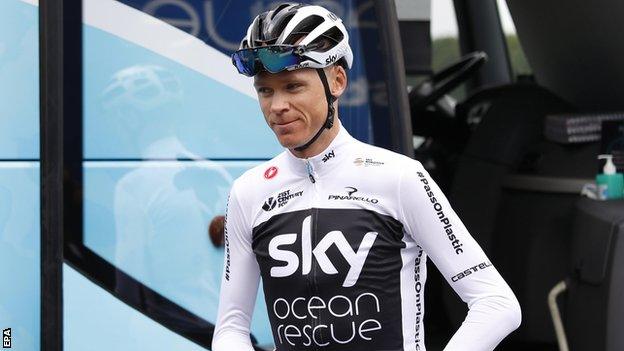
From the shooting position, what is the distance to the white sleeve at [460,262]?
79.5 inches

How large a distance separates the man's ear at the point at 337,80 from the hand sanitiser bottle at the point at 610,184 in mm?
2384

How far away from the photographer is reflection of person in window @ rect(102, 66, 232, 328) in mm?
3172

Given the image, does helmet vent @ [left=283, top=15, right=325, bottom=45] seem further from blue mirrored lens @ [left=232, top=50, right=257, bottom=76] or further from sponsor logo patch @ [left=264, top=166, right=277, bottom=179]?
sponsor logo patch @ [left=264, top=166, right=277, bottom=179]

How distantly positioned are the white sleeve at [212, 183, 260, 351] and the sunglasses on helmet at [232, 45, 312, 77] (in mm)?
287

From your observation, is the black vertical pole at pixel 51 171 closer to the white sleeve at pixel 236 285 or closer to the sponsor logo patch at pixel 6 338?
the sponsor logo patch at pixel 6 338

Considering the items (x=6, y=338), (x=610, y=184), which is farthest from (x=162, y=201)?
(x=610, y=184)

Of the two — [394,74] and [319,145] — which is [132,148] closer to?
[394,74]

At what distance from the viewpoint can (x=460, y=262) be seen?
81.3 inches

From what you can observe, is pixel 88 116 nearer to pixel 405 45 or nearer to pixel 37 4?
pixel 37 4

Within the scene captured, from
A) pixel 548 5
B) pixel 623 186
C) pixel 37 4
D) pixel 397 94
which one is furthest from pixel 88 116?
pixel 548 5

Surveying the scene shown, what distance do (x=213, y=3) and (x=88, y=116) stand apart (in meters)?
0.49

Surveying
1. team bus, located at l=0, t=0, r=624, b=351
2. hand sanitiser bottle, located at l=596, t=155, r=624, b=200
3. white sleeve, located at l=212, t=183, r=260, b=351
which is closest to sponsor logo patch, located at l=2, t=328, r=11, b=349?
team bus, located at l=0, t=0, r=624, b=351

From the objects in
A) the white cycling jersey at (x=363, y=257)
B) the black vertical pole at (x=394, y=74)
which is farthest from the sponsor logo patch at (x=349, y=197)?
the black vertical pole at (x=394, y=74)

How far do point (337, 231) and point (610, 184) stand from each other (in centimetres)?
246
